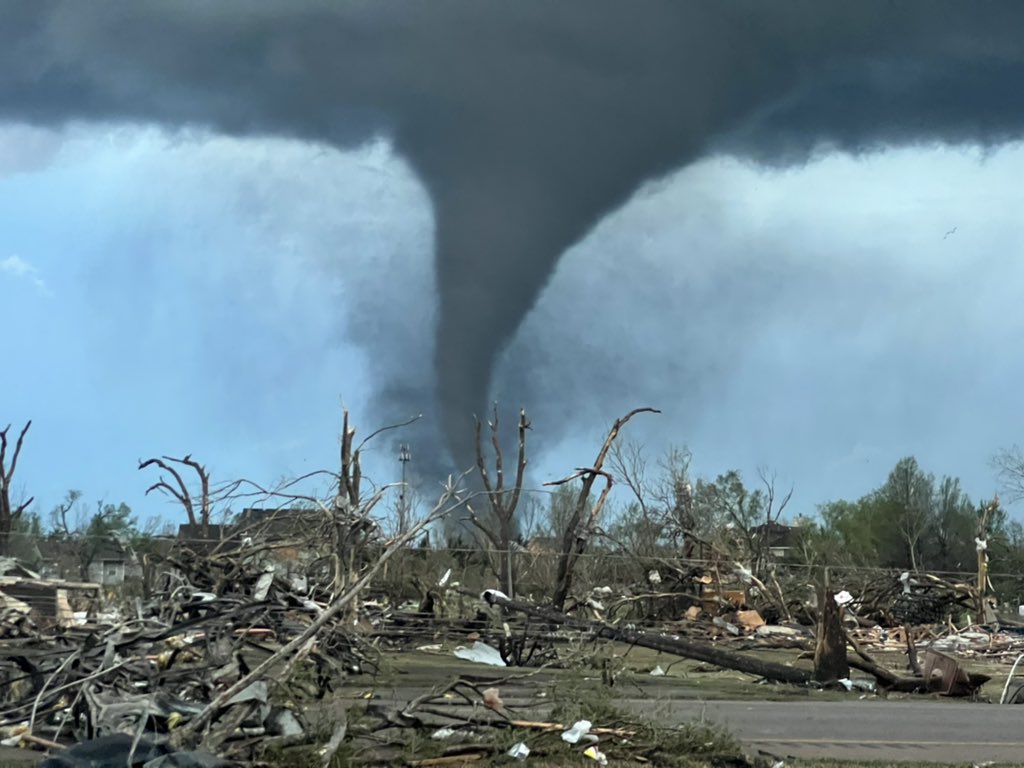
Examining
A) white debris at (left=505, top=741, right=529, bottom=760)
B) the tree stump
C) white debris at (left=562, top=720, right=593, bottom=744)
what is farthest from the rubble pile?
the tree stump

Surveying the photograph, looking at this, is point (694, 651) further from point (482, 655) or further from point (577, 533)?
point (577, 533)

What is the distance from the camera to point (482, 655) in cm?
1800

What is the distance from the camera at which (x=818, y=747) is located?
9.12 meters

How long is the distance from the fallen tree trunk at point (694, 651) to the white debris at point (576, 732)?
8.38m

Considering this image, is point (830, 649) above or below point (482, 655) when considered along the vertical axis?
above

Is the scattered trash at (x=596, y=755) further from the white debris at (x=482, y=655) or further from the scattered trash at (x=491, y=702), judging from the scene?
the white debris at (x=482, y=655)

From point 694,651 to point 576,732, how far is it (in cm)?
880

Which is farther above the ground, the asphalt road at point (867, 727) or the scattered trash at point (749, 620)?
the scattered trash at point (749, 620)

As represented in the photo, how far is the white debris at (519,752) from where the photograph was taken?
7.66 m

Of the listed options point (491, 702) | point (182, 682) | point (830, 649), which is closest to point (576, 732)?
point (491, 702)

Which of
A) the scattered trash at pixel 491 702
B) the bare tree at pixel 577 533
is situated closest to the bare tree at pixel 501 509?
the bare tree at pixel 577 533

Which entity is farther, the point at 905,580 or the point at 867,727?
the point at 905,580

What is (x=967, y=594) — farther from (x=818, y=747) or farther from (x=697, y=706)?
(x=818, y=747)

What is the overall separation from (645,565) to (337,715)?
23.6 metres
